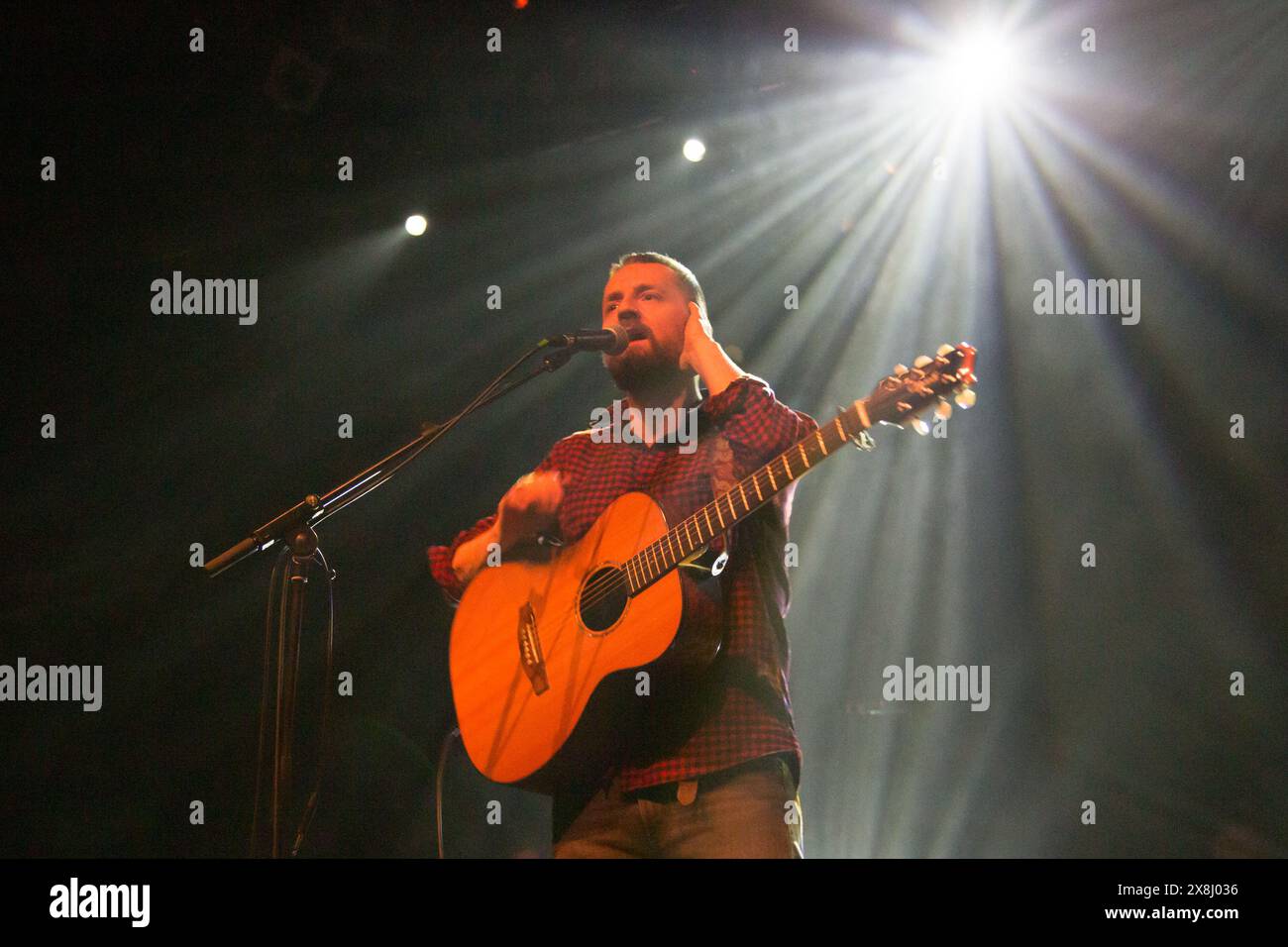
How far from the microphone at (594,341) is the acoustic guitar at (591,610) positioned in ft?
1.25

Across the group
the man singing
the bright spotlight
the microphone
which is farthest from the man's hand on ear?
the bright spotlight

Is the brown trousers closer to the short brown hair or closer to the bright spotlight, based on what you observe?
the short brown hair

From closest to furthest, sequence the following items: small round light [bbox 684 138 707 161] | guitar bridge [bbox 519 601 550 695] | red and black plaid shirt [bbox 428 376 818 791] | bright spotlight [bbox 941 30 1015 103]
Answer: red and black plaid shirt [bbox 428 376 818 791] < guitar bridge [bbox 519 601 550 695] < bright spotlight [bbox 941 30 1015 103] < small round light [bbox 684 138 707 161]

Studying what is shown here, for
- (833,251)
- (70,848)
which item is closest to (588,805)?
(70,848)

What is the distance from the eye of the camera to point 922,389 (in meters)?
2.33

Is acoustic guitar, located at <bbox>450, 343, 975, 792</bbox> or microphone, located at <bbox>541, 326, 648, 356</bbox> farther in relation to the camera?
microphone, located at <bbox>541, 326, 648, 356</bbox>

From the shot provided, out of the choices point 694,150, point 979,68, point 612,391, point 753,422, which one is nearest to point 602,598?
point 753,422

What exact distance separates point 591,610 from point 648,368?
70 centimetres

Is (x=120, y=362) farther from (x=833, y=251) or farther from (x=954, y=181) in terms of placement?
(x=954, y=181)

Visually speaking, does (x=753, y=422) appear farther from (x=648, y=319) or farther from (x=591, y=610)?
(x=591, y=610)

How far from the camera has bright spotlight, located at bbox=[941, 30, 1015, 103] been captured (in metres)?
3.71

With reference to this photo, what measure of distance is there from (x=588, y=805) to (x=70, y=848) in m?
1.94

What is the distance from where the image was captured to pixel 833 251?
3.96 metres

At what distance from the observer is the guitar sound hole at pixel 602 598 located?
2629 mm
